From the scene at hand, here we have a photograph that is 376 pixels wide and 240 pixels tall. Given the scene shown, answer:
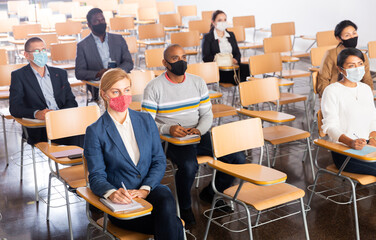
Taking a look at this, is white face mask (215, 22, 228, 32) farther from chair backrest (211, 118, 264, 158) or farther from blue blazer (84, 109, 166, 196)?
blue blazer (84, 109, 166, 196)

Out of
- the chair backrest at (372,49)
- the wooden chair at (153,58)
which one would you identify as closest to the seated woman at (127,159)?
the wooden chair at (153,58)

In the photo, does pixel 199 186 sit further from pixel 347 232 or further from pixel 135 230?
pixel 135 230

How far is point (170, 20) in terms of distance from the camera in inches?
404

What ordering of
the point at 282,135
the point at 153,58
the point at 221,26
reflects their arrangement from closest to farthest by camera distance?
the point at 282,135, the point at 153,58, the point at 221,26

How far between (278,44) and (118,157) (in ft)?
15.8

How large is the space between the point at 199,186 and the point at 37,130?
145 cm

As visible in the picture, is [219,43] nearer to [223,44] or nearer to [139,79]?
[223,44]

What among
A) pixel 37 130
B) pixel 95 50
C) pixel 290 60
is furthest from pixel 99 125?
pixel 290 60

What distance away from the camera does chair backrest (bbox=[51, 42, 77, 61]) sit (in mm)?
6480

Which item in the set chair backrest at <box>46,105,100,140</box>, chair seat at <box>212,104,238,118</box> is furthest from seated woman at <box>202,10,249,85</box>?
chair backrest at <box>46,105,100,140</box>

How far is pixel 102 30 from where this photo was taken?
5527 mm

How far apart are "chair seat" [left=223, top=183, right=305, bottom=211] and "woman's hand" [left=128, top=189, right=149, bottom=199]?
63 centimetres

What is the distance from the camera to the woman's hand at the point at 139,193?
2568 millimetres

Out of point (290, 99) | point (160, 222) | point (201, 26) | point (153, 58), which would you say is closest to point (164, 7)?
point (201, 26)
